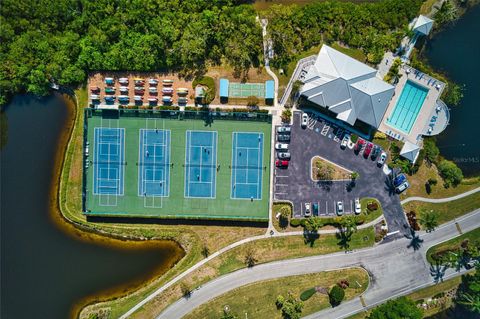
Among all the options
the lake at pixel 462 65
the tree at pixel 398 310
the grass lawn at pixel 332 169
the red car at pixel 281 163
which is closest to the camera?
the tree at pixel 398 310

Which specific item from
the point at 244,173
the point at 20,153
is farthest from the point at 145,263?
the point at 20,153

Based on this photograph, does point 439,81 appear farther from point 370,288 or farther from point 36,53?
point 36,53

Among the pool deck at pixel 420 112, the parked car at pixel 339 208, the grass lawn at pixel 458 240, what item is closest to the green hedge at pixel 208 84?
the parked car at pixel 339 208

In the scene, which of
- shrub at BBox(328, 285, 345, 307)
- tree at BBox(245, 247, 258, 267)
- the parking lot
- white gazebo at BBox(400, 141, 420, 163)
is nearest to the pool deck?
white gazebo at BBox(400, 141, 420, 163)

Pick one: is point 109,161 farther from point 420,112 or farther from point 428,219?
point 428,219

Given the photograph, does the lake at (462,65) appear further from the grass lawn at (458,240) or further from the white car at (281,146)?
the white car at (281,146)
